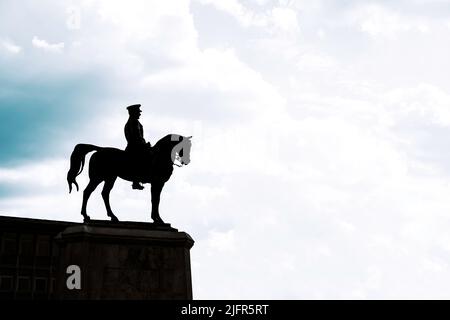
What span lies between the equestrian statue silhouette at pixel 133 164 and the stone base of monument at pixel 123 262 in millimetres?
663

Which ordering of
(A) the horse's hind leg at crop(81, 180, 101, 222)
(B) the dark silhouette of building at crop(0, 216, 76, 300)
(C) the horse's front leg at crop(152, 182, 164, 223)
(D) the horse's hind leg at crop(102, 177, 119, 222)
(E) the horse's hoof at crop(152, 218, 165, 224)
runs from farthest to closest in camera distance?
(B) the dark silhouette of building at crop(0, 216, 76, 300), (C) the horse's front leg at crop(152, 182, 164, 223), (E) the horse's hoof at crop(152, 218, 165, 224), (D) the horse's hind leg at crop(102, 177, 119, 222), (A) the horse's hind leg at crop(81, 180, 101, 222)

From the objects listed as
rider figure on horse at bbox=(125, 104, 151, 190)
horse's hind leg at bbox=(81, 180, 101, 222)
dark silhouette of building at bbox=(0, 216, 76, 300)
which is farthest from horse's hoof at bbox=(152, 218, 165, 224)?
dark silhouette of building at bbox=(0, 216, 76, 300)

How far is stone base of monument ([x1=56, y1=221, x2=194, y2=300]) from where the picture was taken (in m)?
13.9

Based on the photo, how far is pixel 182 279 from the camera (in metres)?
14.8

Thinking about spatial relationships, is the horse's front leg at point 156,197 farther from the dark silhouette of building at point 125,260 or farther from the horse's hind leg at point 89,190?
the horse's hind leg at point 89,190

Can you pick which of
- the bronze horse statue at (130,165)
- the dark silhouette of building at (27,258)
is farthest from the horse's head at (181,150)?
the dark silhouette of building at (27,258)

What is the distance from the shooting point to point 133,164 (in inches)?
608

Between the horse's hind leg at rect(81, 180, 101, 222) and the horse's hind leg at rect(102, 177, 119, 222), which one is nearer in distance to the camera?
the horse's hind leg at rect(81, 180, 101, 222)

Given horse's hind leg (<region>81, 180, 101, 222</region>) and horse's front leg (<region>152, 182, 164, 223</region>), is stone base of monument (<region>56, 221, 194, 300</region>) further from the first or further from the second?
horse's hind leg (<region>81, 180, 101, 222</region>)

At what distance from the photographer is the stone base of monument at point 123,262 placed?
45.6 feet

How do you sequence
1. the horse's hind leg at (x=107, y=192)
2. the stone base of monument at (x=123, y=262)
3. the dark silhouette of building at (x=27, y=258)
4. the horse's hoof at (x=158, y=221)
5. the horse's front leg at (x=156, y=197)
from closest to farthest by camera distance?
the stone base of monument at (x=123, y=262) → the horse's hind leg at (x=107, y=192) → the horse's hoof at (x=158, y=221) → the horse's front leg at (x=156, y=197) → the dark silhouette of building at (x=27, y=258)
